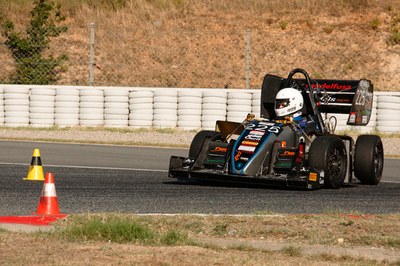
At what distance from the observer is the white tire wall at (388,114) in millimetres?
23422

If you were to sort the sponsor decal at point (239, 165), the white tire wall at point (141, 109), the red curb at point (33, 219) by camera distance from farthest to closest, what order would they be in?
the white tire wall at point (141, 109) < the sponsor decal at point (239, 165) < the red curb at point (33, 219)

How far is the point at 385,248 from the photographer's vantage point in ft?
28.8

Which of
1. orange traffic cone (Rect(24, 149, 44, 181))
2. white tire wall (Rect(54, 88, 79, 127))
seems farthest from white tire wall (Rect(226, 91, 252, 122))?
orange traffic cone (Rect(24, 149, 44, 181))

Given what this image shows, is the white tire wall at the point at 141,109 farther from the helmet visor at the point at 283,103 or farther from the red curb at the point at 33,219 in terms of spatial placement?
the red curb at the point at 33,219

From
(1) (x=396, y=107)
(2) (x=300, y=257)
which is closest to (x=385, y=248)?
(2) (x=300, y=257)

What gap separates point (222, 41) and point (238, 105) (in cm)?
1048

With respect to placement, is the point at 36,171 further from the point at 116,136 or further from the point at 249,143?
the point at 116,136

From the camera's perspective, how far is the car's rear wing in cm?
1514

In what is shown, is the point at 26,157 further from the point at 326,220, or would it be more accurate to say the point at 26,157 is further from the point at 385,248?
the point at 385,248

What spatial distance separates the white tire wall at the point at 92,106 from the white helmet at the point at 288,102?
10.2 m

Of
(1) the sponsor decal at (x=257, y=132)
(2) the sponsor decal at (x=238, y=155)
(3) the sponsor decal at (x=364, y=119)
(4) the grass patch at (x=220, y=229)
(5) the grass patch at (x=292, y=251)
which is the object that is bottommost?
(5) the grass patch at (x=292, y=251)

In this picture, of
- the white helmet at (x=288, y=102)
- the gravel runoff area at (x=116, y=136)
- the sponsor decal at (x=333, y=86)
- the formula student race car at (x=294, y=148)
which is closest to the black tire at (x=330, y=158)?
the formula student race car at (x=294, y=148)

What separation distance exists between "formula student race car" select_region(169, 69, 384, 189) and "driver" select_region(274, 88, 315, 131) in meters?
0.06

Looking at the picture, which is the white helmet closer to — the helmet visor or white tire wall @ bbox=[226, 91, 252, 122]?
the helmet visor
